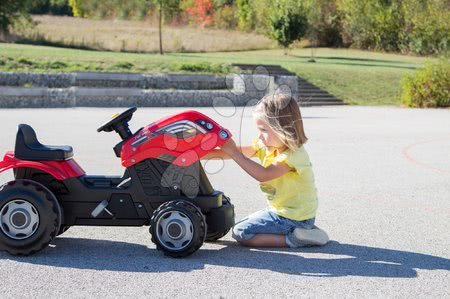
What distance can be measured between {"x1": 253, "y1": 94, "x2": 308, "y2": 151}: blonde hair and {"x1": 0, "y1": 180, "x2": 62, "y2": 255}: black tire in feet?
5.49

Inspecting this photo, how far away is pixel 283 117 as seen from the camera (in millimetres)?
5840

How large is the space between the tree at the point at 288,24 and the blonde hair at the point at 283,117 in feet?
145

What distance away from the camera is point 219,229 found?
5809 millimetres

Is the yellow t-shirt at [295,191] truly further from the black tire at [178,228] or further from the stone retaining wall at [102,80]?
the stone retaining wall at [102,80]

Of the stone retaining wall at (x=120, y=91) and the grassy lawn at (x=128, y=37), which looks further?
the grassy lawn at (x=128, y=37)

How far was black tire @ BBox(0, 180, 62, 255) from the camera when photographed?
5480 millimetres

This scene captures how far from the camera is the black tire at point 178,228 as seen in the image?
5.47m

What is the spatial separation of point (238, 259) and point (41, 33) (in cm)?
4754

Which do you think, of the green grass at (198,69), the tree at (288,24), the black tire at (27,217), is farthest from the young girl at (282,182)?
the tree at (288,24)

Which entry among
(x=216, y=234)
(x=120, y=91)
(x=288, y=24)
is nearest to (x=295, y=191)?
(x=216, y=234)

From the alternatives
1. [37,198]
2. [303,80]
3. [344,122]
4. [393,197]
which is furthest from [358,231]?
[303,80]

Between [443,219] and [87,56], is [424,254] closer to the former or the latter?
[443,219]

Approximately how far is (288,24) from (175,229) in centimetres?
4500

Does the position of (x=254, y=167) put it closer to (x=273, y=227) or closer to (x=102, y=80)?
(x=273, y=227)
